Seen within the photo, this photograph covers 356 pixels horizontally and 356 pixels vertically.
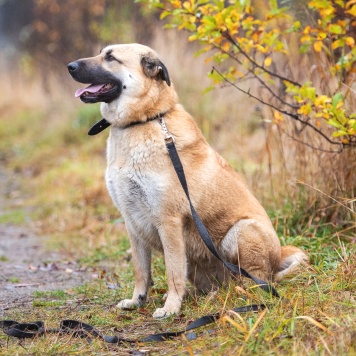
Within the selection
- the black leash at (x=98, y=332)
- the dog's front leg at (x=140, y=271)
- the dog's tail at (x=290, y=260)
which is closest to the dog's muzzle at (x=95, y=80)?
the dog's front leg at (x=140, y=271)

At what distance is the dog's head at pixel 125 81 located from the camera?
3.81 metres

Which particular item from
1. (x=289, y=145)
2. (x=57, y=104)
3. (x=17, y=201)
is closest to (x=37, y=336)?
(x=289, y=145)

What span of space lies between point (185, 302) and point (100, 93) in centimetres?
144

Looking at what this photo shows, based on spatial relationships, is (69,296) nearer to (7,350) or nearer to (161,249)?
(161,249)

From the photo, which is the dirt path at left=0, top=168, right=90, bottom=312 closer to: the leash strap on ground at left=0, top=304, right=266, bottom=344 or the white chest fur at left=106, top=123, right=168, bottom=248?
the leash strap on ground at left=0, top=304, right=266, bottom=344

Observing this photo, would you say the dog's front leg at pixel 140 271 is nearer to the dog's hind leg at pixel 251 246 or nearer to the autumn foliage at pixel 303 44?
the dog's hind leg at pixel 251 246

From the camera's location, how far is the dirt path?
439 centimetres

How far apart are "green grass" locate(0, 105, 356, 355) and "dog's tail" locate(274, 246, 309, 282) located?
3.6 inches

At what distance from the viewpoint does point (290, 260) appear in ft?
13.3

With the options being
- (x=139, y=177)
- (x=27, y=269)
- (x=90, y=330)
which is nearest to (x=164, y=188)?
(x=139, y=177)

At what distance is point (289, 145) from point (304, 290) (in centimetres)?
214

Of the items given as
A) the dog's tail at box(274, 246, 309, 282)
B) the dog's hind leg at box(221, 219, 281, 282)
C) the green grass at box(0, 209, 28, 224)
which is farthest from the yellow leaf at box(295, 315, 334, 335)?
the green grass at box(0, 209, 28, 224)

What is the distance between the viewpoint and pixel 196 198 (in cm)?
377

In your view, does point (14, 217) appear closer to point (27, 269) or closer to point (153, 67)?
point (27, 269)
